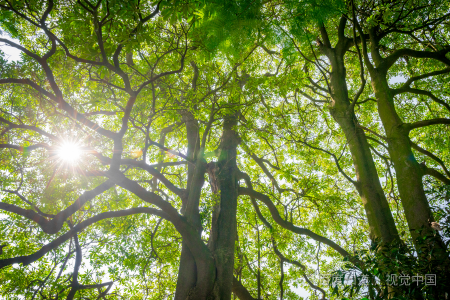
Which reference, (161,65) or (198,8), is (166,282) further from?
(198,8)

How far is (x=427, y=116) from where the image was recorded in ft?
26.3

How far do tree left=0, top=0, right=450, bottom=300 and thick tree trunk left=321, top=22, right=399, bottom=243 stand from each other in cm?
3

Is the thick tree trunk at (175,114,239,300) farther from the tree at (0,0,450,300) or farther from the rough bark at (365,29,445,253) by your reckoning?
the rough bark at (365,29,445,253)

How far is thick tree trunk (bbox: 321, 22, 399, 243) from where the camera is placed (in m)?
4.20

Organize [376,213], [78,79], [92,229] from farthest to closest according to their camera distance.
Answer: [92,229], [78,79], [376,213]

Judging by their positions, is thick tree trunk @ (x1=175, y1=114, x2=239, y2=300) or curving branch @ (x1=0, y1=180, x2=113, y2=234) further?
thick tree trunk @ (x1=175, y1=114, x2=239, y2=300)

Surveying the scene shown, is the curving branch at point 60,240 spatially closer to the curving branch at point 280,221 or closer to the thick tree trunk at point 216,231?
the thick tree trunk at point 216,231

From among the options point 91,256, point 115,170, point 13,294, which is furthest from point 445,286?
point 13,294

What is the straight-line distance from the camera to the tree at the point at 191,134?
2951 mm

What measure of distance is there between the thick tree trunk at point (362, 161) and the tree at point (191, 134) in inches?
1.2

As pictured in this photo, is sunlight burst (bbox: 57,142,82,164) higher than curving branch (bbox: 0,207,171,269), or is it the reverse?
sunlight burst (bbox: 57,142,82,164)

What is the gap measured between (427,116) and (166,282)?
33.6 ft

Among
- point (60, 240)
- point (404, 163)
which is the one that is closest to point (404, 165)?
point (404, 163)

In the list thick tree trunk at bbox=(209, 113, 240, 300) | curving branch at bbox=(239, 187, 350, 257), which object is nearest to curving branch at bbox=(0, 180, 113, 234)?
thick tree trunk at bbox=(209, 113, 240, 300)
